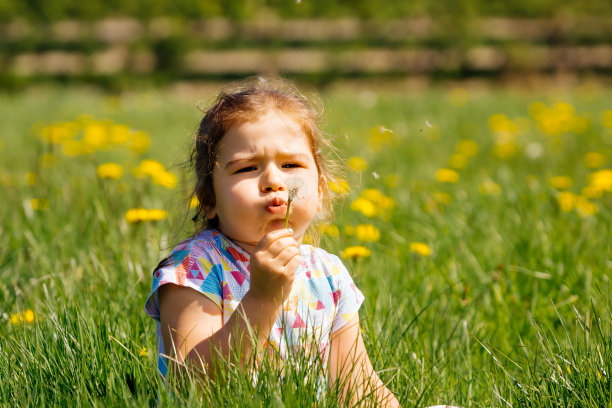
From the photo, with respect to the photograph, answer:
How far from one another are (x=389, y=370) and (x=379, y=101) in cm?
635

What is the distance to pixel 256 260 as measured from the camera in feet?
4.21

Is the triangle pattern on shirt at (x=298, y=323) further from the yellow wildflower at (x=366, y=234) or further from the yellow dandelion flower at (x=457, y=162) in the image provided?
the yellow dandelion flower at (x=457, y=162)

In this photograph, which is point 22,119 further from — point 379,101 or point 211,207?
point 211,207

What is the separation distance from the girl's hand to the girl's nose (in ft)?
0.44

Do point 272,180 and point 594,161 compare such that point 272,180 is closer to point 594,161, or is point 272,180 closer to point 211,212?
point 211,212

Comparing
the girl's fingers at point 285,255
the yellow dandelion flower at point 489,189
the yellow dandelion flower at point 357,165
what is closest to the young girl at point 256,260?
the girl's fingers at point 285,255

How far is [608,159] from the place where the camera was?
14.3ft

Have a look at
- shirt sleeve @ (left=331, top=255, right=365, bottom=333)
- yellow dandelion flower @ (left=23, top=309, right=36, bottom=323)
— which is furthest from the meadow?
shirt sleeve @ (left=331, top=255, right=365, bottom=333)

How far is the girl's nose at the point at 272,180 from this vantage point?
1410mm

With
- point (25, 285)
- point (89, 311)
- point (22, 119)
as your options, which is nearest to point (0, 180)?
point (25, 285)

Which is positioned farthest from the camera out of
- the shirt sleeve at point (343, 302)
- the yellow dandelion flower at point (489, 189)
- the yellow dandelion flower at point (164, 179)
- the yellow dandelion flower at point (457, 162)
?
the yellow dandelion flower at point (457, 162)

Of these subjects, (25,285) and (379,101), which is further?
(379,101)

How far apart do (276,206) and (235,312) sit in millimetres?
234

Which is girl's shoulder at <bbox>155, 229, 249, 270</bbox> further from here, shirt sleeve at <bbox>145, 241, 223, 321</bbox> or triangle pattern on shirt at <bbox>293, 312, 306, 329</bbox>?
triangle pattern on shirt at <bbox>293, 312, 306, 329</bbox>
